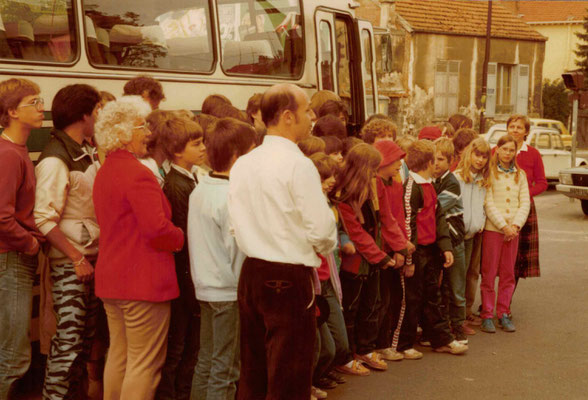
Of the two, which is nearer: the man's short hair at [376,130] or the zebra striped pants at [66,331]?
the zebra striped pants at [66,331]

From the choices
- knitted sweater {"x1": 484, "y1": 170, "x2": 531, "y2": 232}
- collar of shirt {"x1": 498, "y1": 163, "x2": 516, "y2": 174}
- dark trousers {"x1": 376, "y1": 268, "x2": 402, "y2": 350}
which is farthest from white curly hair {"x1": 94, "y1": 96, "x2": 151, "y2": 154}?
collar of shirt {"x1": 498, "y1": 163, "x2": 516, "y2": 174}

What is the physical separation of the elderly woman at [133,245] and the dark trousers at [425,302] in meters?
2.57

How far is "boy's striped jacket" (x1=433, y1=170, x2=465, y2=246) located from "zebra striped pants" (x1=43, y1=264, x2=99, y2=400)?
3.24 metres

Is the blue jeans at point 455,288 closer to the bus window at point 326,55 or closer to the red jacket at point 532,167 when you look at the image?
the red jacket at point 532,167

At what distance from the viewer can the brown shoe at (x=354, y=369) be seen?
5.93 meters

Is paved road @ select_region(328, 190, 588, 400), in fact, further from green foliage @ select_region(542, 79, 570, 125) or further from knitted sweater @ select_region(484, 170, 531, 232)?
green foliage @ select_region(542, 79, 570, 125)

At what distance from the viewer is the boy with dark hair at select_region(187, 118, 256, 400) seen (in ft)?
13.9

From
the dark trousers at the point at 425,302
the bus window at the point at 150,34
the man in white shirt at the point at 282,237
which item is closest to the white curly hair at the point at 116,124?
the man in white shirt at the point at 282,237

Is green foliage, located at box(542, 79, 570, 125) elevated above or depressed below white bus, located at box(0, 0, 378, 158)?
below

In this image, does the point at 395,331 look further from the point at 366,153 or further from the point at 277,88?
the point at 277,88

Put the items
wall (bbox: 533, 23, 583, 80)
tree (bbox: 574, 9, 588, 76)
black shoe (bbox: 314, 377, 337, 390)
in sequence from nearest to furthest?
1. black shoe (bbox: 314, 377, 337, 390)
2. tree (bbox: 574, 9, 588, 76)
3. wall (bbox: 533, 23, 583, 80)

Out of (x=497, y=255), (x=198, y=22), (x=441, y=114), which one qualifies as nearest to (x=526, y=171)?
(x=497, y=255)

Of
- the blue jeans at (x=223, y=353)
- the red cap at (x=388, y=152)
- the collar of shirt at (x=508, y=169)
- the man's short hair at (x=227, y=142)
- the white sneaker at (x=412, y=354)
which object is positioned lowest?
the white sneaker at (x=412, y=354)

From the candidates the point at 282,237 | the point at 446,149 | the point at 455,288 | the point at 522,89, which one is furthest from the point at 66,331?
the point at 522,89
